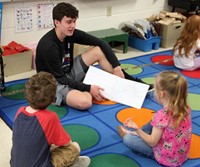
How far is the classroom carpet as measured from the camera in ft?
6.47

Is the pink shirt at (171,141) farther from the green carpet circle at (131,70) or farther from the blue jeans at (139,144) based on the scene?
the green carpet circle at (131,70)

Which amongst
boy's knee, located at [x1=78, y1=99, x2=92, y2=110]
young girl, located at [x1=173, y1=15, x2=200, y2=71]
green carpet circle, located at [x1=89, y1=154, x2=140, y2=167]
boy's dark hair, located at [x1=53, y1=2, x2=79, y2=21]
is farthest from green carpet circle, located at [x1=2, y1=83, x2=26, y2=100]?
young girl, located at [x1=173, y1=15, x2=200, y2=71]

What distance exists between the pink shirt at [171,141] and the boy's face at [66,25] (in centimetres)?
98

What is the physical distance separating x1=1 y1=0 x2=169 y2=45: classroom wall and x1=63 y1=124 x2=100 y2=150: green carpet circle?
1.46 m

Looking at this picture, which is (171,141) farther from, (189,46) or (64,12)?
(189,46)

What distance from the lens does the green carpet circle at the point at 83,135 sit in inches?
82.8

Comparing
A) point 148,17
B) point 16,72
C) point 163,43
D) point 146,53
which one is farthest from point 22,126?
point 148,17

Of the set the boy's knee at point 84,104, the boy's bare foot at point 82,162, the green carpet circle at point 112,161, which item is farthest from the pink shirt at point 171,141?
the boy's knee at point 84,104

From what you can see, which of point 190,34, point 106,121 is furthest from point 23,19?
point 190,34

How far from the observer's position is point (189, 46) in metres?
3.24

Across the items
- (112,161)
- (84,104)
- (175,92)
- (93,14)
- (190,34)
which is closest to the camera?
(175,92)

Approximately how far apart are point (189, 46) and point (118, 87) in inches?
40.3

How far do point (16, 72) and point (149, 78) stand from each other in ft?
4.12

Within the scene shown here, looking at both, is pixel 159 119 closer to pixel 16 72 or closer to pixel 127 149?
pixel 127 149
